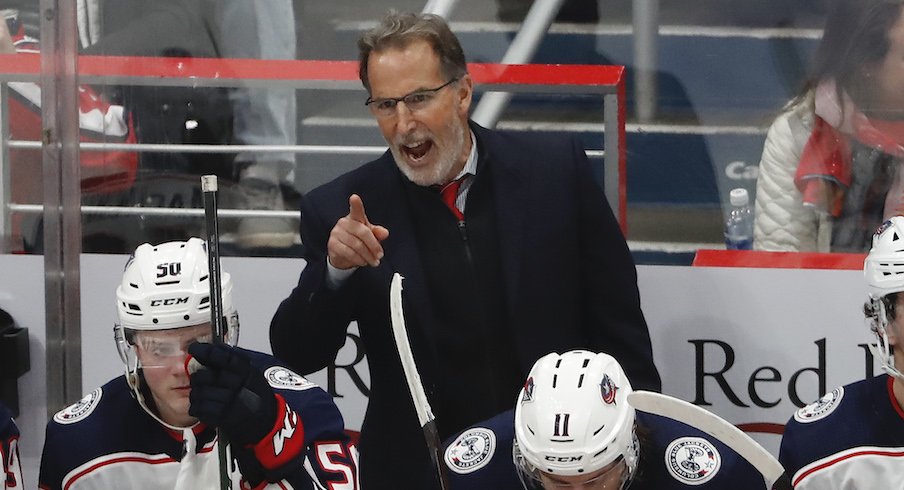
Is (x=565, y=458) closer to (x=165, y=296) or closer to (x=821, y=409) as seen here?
(x=821, y=409)

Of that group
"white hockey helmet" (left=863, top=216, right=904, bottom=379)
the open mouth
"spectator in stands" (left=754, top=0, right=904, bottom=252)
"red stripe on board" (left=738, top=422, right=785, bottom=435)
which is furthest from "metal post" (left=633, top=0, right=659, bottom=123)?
"white hockey helmet" (left=863, top=216, right=904, bottom=379)

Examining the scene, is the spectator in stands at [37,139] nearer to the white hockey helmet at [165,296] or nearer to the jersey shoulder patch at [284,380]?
the white hockey helmet at [165,296]

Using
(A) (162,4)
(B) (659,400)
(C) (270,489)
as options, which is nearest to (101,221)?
(A) (162,4)

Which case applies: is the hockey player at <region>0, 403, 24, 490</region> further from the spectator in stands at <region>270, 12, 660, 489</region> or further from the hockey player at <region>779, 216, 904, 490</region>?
the hockey player at <region>779, 216, 904, 490</region>

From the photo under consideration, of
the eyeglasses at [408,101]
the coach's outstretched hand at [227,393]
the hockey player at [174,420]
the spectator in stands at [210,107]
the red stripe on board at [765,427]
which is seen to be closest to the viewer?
the coach's outstretched hand at [227,393]

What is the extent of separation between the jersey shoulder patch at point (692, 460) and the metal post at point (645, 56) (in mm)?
1100

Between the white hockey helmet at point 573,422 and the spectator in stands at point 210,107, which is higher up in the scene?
the spectator in stands at point 210,107

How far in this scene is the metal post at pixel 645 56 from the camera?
3.62 metres

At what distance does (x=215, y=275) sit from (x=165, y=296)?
0.32 m

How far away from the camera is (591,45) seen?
144 inches

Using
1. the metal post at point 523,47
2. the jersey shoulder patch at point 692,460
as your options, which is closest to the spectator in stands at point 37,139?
the metal post at point 523,47

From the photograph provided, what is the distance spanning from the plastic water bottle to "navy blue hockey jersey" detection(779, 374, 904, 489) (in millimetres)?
840

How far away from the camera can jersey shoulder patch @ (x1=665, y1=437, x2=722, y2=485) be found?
8.82 feet

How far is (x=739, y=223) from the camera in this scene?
3602 mm
